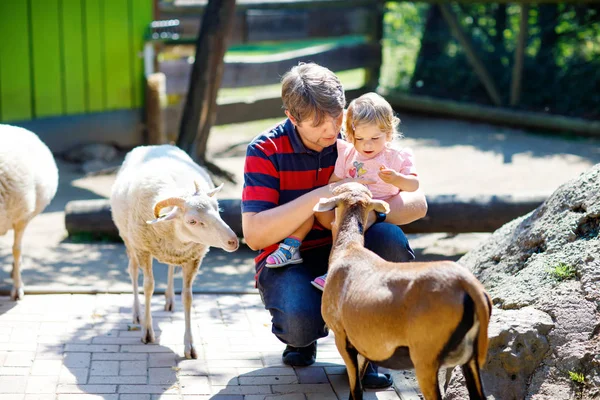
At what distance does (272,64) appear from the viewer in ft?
43.5

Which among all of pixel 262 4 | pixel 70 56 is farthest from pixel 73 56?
pixel 262 4

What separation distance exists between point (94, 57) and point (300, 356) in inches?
302

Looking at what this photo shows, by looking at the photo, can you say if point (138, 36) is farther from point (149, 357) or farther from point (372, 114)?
point (372, 114)

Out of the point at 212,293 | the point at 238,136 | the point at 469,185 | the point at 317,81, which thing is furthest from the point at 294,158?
the point at 238,136

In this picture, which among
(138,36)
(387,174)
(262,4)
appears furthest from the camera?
(262,4)

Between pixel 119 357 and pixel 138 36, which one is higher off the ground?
pixel 138 36

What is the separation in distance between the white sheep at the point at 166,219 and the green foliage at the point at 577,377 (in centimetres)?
191

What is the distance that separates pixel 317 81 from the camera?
414 centimetres

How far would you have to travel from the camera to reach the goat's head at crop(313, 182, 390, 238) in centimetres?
371

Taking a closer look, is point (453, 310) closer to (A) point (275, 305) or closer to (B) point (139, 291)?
(A) point (275, 305)

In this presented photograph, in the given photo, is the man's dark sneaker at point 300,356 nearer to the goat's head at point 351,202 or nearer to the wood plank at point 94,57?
the goat's head at point 351,202

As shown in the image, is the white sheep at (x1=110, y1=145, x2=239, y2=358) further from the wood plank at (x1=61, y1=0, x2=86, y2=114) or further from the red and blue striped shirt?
the wood plank at (x1=61, y1=0, x2=86, y2=114)

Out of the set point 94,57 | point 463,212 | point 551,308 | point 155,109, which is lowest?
point 155,109

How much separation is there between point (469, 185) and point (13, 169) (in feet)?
19.1
